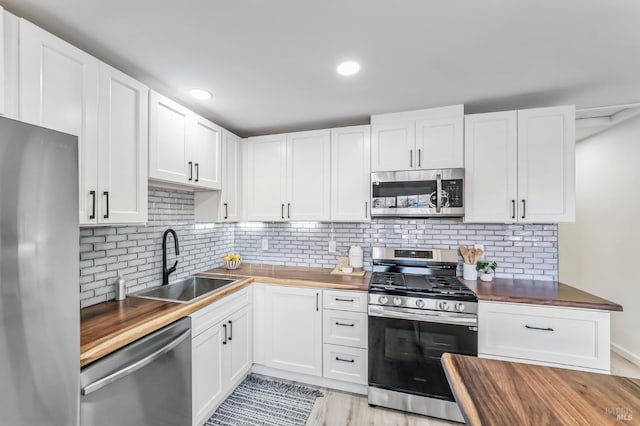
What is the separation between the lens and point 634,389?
0.88 m

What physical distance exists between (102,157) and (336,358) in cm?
224

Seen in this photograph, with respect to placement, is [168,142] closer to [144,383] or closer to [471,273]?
[144,383]

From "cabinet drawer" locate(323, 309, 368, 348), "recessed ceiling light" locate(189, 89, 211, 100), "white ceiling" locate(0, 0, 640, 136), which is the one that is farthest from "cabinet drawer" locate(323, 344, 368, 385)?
"recessed ceiling light" locate(189, 89, 211, 100)

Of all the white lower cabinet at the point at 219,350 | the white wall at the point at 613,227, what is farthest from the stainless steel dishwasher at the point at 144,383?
the white wall at the point at 613,227

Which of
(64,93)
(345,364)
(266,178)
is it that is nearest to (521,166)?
(345,364)

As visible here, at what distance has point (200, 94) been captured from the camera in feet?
Result: 6.88

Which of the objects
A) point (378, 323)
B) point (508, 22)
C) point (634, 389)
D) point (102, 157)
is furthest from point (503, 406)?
point (102, 157)

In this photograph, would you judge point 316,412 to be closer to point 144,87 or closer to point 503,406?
point 503,406

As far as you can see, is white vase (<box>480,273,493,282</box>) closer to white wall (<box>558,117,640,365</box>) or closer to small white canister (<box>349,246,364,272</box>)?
small white canister (<box>349,246,364,272</box>)

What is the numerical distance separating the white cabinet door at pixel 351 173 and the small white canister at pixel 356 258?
35 centimetres

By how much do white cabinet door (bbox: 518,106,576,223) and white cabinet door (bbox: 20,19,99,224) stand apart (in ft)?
9.81

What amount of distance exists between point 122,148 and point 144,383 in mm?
1340

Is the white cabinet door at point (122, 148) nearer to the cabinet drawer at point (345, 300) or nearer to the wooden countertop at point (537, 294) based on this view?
the cabinet drawer at point (345, 300)

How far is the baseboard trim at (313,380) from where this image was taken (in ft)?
7.46
